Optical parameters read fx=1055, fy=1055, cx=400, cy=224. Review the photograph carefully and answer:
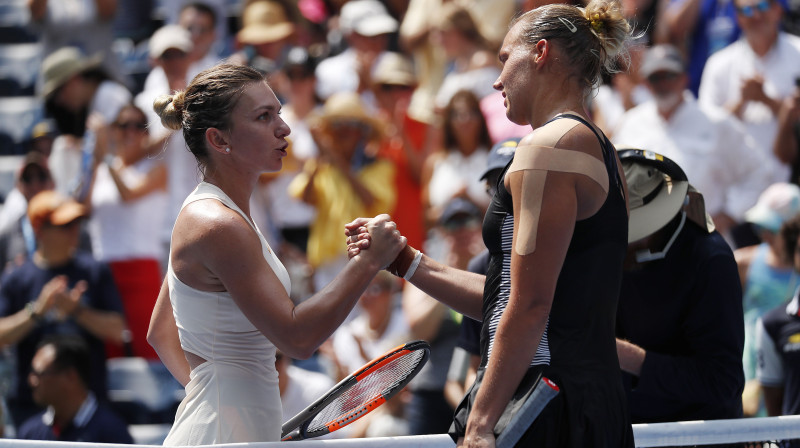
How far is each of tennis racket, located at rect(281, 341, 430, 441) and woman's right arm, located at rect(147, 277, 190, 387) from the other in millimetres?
361

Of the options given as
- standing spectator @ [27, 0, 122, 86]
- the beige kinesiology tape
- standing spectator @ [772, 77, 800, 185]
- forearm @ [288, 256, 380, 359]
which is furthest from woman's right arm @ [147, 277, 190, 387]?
standing spectator @ [27, 0, 122, 86]

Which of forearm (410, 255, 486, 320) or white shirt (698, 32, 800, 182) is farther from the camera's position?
white shirt (698, 32, 800, 182)

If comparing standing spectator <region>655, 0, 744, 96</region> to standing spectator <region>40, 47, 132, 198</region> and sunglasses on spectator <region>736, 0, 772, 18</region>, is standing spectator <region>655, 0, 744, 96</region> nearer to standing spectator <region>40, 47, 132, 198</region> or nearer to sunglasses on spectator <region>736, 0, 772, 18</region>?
sunglasses on spectator <region>736, 0, 772, 18</region>

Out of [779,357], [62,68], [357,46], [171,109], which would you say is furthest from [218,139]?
[62,68]

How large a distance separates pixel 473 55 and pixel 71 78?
3.13 metres

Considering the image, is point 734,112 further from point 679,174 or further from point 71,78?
point 71,78

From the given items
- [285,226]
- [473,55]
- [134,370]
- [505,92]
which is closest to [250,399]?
[505,92]

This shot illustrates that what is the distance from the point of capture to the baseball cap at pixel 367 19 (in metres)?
8.12

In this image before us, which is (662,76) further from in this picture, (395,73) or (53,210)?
Result: (53,210)

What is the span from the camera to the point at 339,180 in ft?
22.9

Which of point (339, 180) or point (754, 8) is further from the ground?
point (754, 8)

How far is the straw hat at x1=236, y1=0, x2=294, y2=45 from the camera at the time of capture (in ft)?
27.9

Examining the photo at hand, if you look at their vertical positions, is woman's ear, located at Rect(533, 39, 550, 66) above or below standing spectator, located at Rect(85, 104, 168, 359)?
above

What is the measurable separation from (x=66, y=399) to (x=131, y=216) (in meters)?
1.82
